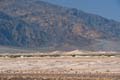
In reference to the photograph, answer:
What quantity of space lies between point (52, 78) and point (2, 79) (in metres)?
5.64

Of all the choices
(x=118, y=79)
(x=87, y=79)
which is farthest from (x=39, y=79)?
(x=118, y=79)

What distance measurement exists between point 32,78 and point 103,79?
343 inches

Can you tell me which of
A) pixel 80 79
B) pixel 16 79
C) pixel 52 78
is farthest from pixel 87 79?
pixel 16 79

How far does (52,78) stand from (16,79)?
13.4ft

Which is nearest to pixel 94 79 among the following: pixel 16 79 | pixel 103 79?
pixel 103 79

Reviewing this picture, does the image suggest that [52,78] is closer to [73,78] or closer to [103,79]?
[73,78]

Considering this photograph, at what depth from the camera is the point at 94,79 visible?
178 ft

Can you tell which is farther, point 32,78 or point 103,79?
point 32,78

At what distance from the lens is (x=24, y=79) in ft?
184

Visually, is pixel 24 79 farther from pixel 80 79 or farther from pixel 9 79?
pixel 80 79

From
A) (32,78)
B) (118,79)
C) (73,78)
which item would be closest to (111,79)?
(118,79)

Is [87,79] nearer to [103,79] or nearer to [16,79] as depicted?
[103,79]

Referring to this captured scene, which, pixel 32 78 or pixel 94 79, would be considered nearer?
pixel 94 79

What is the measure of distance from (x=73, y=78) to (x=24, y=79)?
18.1ft
